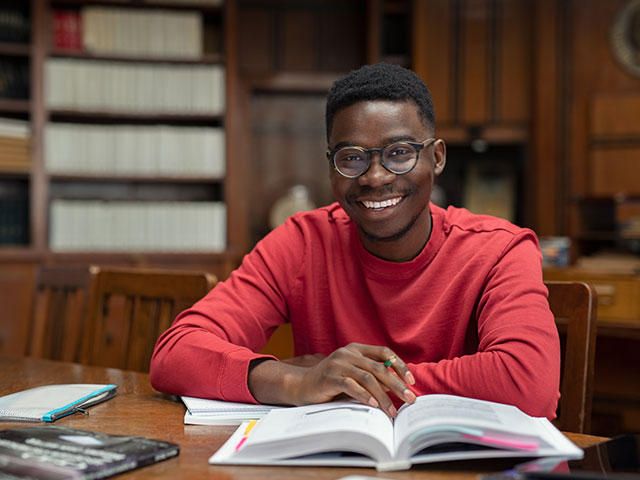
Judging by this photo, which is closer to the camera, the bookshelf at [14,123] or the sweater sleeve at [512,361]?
the sweater sleeve at [512,361]

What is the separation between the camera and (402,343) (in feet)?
4.30

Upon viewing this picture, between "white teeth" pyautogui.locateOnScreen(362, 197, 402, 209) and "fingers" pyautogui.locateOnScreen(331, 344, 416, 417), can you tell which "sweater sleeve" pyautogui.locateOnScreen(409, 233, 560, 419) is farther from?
"white teeth" pyautogui.locateOnScreen(362, 197, 402, 209)

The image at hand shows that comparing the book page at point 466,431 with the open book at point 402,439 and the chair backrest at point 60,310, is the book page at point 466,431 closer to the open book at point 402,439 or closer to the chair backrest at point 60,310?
the open book at point 402,439

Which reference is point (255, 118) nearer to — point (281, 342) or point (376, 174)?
point (281, 342)

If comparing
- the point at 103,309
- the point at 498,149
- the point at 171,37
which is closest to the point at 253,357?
the point at 103,309

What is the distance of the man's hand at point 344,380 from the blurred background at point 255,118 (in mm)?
2158

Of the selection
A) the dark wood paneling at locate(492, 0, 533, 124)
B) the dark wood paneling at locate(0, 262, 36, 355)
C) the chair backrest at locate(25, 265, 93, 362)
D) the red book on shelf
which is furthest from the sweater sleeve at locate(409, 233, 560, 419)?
Answer: the dark wood paneling at locate(492, 0, 533, 124)

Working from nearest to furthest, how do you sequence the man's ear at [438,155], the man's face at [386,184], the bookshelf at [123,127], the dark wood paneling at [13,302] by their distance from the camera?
1. the man's face at [386,184]
2. the man's ear at [438,155]
3. the dark wood paneling at [13,302]
4. the bookshelf at [123,127]

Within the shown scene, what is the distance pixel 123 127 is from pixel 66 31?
0.63 m

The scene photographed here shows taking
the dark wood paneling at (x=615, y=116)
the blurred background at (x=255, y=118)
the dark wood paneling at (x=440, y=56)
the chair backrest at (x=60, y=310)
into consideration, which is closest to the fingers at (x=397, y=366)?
the chair backrest at (x=60, y=310)

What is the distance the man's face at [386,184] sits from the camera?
1.27 m

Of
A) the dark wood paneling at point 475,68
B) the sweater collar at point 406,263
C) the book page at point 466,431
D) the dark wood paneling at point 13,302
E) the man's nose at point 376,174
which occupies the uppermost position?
the dark wood paneling at point 475,68

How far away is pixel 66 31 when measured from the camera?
398 centimetres

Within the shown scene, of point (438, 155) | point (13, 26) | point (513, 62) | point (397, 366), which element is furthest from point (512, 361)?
point (513, 62)
